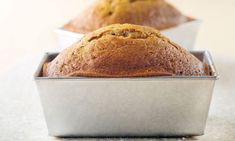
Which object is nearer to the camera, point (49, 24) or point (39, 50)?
point (39, 50)

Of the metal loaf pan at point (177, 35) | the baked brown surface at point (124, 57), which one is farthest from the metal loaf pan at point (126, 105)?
the metal loaf pan at point (177, 35)

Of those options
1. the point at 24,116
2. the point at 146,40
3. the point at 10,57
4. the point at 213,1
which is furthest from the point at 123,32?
the point at 213,1

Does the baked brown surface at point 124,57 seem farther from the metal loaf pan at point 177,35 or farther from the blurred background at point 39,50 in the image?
the metal loaf pan at point 177,35

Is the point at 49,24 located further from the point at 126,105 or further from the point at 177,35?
the point at 126,105

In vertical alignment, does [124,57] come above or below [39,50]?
above

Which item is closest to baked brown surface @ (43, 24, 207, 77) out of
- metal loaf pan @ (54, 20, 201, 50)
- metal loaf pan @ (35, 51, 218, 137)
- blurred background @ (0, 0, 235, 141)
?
metal loaf pan @ (35, 51, 218, 137)

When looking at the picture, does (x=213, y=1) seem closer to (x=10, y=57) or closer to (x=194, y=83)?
(x=10, y=57)

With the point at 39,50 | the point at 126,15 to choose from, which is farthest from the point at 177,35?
the point at 39,50
